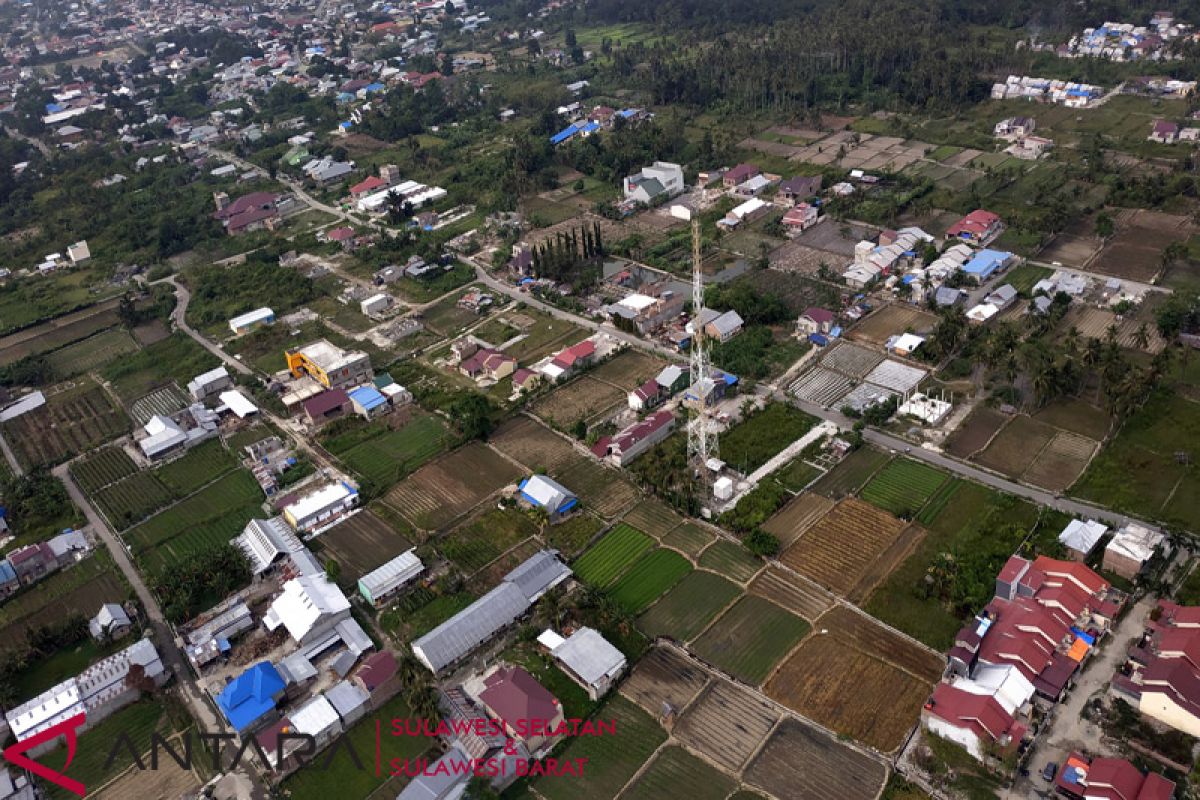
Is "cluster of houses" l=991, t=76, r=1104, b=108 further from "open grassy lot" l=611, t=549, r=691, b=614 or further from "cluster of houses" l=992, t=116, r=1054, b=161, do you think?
"open grassy lot" l=611, t=549, r=691, b=614

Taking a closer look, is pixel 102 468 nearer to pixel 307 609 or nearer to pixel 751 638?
pixel 307 609

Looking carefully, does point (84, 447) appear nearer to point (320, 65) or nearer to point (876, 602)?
point (876, 602)

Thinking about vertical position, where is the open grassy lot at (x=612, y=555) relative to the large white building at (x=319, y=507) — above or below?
below

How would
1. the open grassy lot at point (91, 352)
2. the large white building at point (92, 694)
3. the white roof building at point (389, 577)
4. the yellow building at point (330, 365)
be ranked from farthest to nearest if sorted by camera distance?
the open grassy lot at point (91, 352) → the yellow building at point (330, 365) → the white roof building at point (389, 577) → the large white building at point (92, 694)

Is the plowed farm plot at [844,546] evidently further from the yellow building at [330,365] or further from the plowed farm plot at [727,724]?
the yellow building at [330,365]

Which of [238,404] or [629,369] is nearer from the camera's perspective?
[238,404]

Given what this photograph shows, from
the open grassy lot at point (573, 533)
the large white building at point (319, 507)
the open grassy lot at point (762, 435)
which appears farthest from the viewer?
the open grassy lot at point (762, 435)

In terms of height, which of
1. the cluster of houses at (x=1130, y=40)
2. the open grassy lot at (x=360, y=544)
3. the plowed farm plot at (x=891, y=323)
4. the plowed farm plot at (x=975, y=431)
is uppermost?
the cluster of houses at (x=1130, y=40)

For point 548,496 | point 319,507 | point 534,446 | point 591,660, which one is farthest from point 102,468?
point 591,660

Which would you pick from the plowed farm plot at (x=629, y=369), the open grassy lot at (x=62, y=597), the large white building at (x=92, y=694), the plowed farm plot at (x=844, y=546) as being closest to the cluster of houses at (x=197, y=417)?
the open grassy lot at (x=62, y=597)
